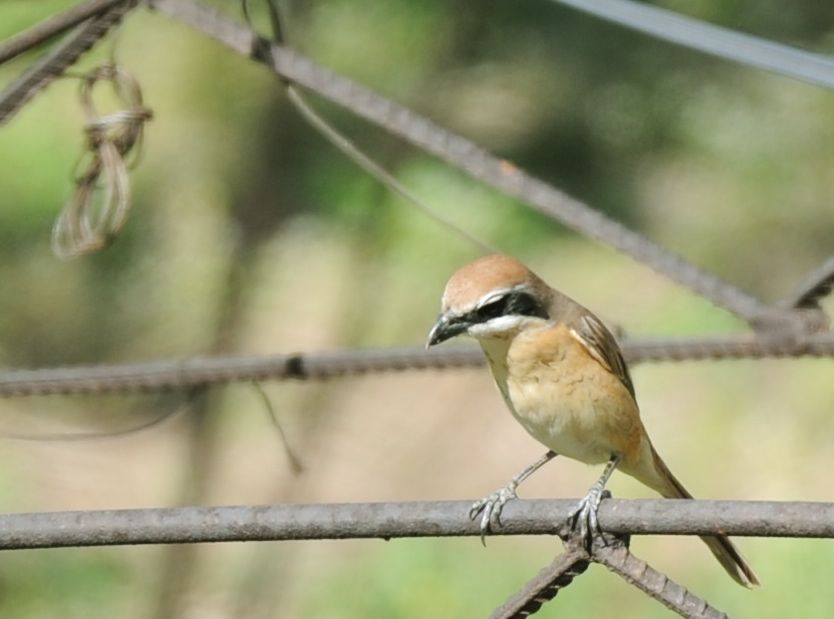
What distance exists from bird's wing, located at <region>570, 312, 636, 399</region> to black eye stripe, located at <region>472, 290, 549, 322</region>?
15 centimetres

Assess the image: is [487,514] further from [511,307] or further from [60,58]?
[60,58]

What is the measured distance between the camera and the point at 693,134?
7621 millimetres

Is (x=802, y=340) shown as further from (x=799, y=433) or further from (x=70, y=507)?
(x=70, y=507)

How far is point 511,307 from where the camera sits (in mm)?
2738

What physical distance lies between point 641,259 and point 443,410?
4230 millimetres

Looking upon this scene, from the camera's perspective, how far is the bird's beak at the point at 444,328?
8.43 feet

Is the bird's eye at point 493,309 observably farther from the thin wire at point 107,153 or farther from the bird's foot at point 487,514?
the thin wire at point 107,153

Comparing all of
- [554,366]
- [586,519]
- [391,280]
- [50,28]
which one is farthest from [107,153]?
[391,280]

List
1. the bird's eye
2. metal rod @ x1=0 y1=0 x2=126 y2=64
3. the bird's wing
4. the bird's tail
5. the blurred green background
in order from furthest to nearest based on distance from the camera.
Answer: the blurred green background, the bird's wing, the bird's tail, the bird's eye, metal rod @ x1=0 y1=0 x2=126 y2=64

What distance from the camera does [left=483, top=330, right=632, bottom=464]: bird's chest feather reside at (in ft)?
9.31

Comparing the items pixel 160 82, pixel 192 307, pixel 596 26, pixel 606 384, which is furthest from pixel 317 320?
pixel 606 384

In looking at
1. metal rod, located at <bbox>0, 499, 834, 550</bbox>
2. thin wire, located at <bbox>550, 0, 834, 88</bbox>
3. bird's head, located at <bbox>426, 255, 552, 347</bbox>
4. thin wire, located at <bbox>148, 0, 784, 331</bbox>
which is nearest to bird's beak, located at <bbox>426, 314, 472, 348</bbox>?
bird's head, located at <bbox>426, 255, 552, 347</bbox>

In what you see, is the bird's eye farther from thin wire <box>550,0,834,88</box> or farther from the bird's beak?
thin wire <box>550,0,834,88</box>

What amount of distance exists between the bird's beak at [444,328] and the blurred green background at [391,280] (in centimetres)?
252
